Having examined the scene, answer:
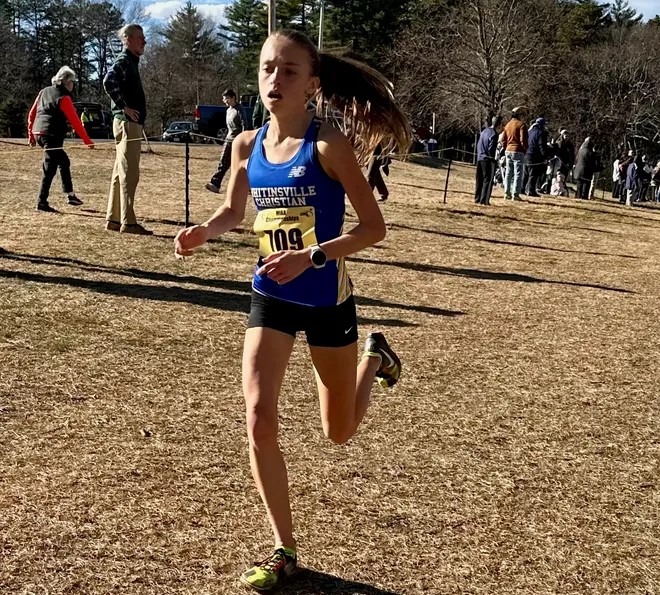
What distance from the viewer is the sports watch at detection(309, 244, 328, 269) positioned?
279 cm

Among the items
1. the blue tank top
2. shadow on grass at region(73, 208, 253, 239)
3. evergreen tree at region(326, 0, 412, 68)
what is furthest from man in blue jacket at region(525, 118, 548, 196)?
evergreen tree at region(326, 0, 412, 68)

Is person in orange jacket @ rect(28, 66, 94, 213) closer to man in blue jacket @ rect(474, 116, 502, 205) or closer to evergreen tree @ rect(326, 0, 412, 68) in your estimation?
man in blue jacket @ rect(474, 116, 502, 205)

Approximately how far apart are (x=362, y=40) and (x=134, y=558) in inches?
1957

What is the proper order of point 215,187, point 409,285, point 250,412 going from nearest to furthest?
1. point 250,412
2. point 409,285
3. point 215,187

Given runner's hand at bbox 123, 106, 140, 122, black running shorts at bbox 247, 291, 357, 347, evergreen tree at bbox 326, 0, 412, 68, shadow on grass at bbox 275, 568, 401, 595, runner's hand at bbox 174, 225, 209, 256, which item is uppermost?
evergreen tree at bbox 326, 0, 412, 68

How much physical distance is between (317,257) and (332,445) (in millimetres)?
1845

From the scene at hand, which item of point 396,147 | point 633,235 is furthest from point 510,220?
point 396,147

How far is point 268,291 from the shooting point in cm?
307

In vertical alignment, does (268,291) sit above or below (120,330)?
above

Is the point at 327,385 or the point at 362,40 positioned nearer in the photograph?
the point at 327,385

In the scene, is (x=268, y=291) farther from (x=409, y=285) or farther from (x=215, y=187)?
(x=215, y=187)

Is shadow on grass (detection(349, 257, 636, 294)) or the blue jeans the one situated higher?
the blue jeans

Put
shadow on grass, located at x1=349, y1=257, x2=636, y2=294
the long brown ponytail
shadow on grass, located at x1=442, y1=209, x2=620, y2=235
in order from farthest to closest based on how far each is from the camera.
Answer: shadow on grass, located at x1=442, y1=209, x2=620, y2=235, shadow on grass, located at x1=349, y1=257, x2=636, y2=294, the long brown ponytail

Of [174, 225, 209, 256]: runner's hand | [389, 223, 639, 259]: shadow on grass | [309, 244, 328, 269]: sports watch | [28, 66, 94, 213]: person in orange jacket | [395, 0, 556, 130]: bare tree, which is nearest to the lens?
[309, 244, 328, 269]: sports watch
